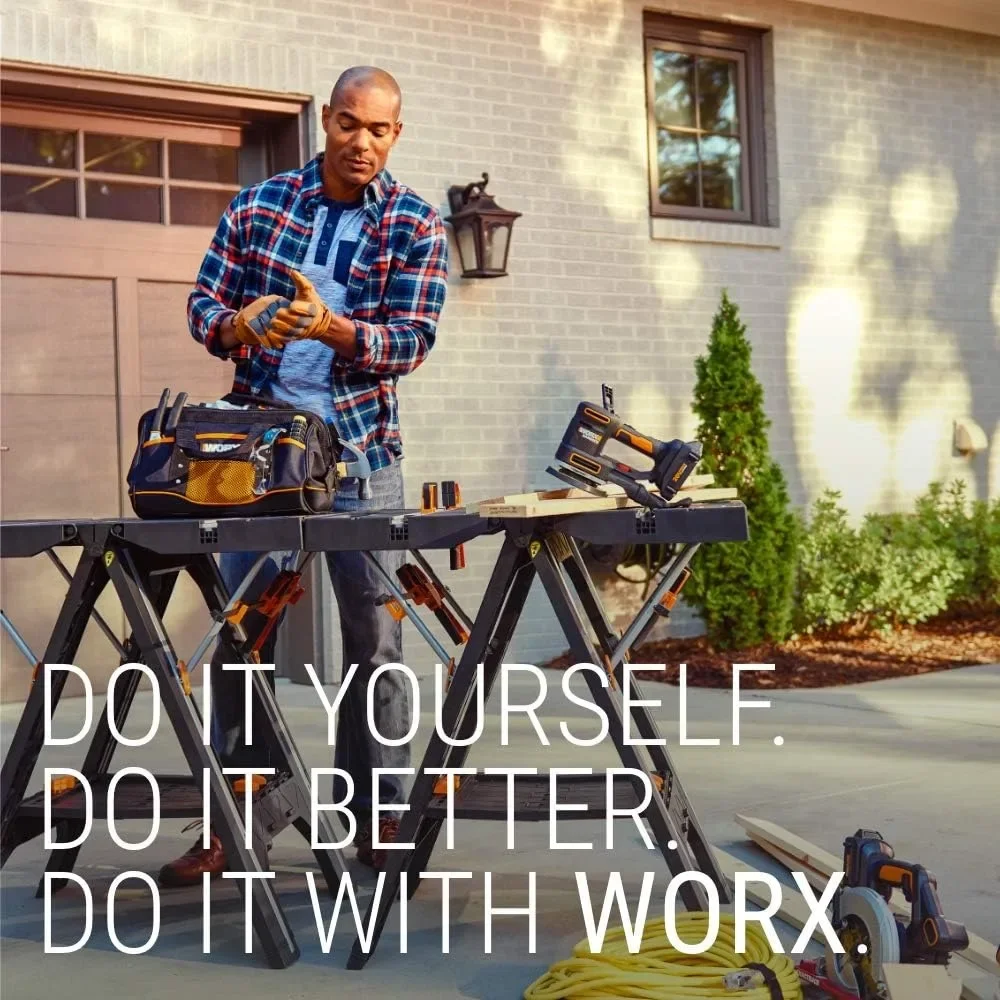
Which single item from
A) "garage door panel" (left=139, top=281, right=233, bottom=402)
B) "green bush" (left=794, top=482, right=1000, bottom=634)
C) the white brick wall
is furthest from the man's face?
"green bush" (left=794, top=482, right=1000, bottom=634)

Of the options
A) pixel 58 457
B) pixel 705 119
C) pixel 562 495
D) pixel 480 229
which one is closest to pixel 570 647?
pixel 562 495

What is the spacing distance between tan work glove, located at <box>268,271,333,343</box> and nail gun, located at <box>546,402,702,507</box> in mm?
674

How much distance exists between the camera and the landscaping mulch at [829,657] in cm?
750

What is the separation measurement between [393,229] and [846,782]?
2.38 metres

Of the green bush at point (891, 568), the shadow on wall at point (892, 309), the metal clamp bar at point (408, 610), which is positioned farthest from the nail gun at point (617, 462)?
the shadow on wall at point (892, 309)

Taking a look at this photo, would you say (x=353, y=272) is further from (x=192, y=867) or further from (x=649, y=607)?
(x=192, y=867)

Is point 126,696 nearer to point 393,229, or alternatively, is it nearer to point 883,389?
point 393,229

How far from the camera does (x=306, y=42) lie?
25.4ft

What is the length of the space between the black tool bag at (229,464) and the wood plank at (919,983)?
62.0 inches

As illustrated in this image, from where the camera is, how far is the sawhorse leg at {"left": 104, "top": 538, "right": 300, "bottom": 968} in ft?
10.7

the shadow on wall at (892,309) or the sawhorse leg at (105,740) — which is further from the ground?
the shadow on wall at (892,309)

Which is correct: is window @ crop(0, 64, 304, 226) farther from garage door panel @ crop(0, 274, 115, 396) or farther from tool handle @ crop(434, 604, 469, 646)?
tool handle @ crop(434, 604, 469, 646)

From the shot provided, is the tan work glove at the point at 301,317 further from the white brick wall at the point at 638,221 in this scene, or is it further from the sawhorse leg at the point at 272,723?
the white brick wall at the point at 638,221

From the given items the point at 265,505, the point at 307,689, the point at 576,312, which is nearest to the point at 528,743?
the point at 307,689
